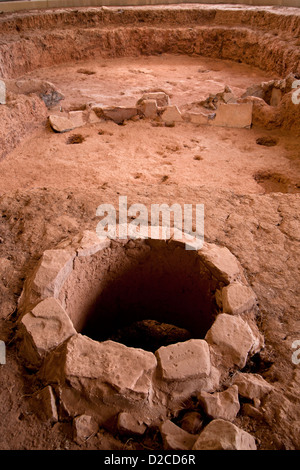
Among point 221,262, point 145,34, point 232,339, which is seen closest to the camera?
point 232,339

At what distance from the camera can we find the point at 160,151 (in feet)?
16.9

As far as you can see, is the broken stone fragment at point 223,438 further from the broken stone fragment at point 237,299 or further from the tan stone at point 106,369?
the broken stone fragment at point 237,299

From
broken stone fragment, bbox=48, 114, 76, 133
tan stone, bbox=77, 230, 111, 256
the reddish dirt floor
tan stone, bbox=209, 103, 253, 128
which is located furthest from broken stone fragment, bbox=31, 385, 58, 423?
tan stone, bbox=209, 103, 253, 128

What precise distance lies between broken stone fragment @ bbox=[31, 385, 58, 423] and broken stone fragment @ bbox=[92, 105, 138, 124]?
16.4 ft

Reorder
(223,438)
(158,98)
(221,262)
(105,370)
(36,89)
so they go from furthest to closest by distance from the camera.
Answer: (36,89) → (158,98) → (221,262) → (105,370) → (223,438)

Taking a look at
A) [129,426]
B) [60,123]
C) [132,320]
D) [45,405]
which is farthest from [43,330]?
[60,123]

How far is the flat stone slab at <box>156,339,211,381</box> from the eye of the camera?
1.76 meters

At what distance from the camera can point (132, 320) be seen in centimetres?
326

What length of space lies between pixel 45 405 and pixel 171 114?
5137 millimetres

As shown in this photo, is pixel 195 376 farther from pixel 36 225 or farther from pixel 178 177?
pixel 178 177

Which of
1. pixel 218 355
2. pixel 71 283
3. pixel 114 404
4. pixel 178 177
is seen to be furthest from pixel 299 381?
pixel 178 177

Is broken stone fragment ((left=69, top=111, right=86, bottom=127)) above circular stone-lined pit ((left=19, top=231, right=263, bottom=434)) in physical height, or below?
above

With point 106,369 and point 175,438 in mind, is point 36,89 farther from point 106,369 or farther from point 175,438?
point 175,438

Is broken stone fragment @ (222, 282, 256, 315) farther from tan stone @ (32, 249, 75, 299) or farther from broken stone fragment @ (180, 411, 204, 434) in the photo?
tan stone @ (32, 249, 75, 299)
